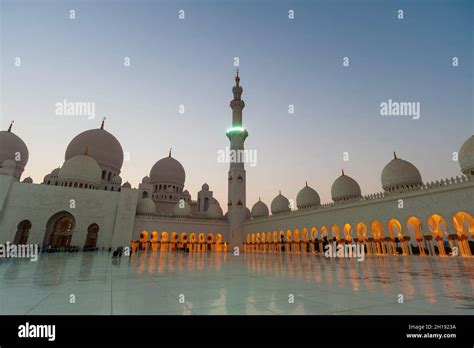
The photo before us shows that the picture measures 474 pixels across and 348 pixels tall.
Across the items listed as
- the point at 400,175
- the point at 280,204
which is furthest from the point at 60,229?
the point at 400,175

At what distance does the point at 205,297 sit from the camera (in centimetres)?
398

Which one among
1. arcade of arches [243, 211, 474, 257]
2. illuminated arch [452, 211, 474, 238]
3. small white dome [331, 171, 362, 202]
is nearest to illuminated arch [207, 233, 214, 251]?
arcade of arches [243, 211, 474, 257]

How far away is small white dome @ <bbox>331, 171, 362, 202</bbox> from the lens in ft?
96.9

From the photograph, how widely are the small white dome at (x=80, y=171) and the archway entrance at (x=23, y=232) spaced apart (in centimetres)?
572

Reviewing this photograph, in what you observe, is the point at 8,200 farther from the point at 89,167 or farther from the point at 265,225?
the point at 265,225

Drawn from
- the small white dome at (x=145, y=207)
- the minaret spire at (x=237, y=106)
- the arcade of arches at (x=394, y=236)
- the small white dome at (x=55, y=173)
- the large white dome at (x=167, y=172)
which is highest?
the minaret spire at (x=237, y=106)

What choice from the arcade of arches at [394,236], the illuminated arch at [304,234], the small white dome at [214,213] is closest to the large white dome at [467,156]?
the arcade of arches at [394,236]

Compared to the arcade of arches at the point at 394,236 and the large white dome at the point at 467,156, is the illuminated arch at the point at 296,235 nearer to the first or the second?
the arcade of arches at the point at 394,236

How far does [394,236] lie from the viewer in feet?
71.7

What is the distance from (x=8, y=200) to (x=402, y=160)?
3818cm

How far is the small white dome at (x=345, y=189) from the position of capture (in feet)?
96.9

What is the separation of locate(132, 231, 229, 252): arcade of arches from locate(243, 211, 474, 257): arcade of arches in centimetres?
1051

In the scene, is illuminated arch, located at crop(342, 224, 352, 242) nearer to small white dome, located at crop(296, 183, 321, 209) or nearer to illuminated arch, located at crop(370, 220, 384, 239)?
illuminated arch, located at crop(370, 220, 384, 239)
